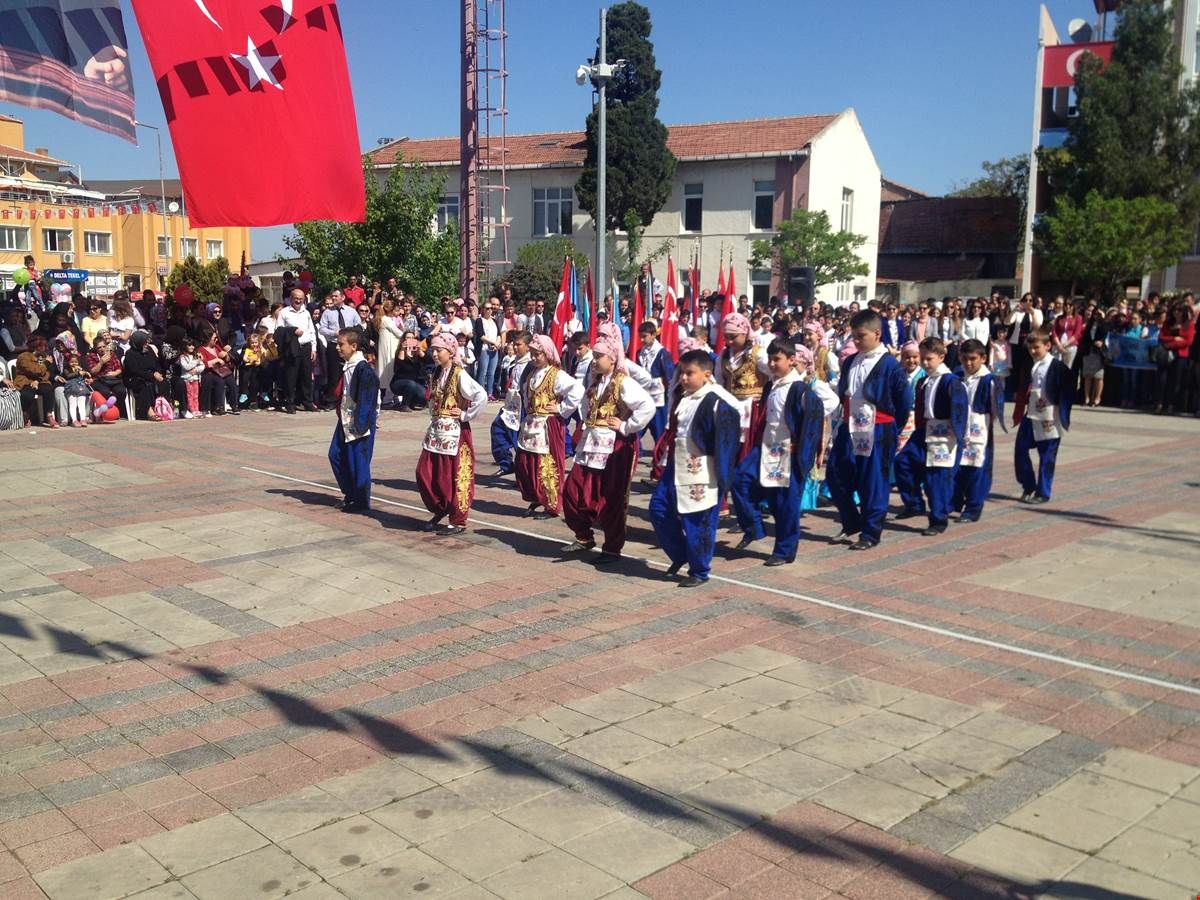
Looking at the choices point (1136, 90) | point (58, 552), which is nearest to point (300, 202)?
point (58, 552)

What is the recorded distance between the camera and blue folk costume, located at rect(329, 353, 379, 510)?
31.1 feet

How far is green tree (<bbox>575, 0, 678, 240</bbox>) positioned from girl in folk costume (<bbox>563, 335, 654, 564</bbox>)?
1143 inches

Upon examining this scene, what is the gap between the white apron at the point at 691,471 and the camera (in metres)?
7.44

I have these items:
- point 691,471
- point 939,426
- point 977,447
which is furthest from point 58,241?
point 691,471

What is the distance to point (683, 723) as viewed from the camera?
514 centimetres

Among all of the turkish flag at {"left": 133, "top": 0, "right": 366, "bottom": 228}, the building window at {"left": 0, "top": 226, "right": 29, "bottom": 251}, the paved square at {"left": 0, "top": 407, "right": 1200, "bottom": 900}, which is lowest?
the paved square at {"left": 0, "top": 407, "right": 1200, "bottom": 900}

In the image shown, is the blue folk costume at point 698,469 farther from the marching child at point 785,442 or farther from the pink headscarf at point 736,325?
the pink headscarf at point 736,325

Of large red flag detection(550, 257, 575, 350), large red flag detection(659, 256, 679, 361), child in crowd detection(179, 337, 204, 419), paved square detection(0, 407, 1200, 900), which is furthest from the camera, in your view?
child in crowd detection(179, 337, 204, 419)

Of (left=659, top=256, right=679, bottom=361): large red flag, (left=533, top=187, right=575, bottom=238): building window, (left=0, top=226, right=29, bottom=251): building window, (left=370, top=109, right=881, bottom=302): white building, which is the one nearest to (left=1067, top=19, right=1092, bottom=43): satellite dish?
(left=370, top=109, right=881, bottom=302): white building

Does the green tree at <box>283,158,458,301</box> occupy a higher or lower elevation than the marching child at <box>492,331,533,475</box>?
higher

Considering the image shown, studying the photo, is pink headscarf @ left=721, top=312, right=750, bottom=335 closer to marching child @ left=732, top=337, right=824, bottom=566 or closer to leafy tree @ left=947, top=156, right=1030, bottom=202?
marching child @ left=732, top=337, right=824, bottom=566

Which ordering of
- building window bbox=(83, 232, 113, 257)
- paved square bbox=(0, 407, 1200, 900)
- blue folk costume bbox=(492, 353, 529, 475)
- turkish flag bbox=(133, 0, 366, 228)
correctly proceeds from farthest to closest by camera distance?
building window bbox=(83, 232, 113, 257) < blue folk costume bbox=(492, 353, 529, 475) < turkish flag bbox=(133, 0, 366, 228) < paved square bbox=(0, 407, 1200, 900)

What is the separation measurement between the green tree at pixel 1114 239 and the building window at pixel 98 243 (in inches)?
1899

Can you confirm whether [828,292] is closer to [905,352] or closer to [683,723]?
[905,352]
